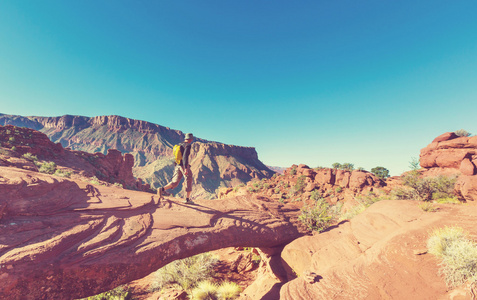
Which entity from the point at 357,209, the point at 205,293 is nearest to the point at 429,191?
the point at 357,209

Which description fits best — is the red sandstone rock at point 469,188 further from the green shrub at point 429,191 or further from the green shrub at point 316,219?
the green shrub at point 316,219

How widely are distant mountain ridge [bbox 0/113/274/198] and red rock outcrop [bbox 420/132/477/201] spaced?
66.5m

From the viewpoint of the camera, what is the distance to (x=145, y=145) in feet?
364

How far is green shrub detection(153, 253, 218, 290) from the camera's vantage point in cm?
675

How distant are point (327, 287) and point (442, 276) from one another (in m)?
2.23

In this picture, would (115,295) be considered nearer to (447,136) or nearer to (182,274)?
(182,274)

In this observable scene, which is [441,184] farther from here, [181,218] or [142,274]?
[142,274]

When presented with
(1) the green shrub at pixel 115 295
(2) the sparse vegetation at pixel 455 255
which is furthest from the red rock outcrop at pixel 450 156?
(1) the green shrub at pixel 115 295

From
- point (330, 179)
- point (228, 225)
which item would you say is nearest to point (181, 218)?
point (228, 225)

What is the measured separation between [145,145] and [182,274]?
11854 cm

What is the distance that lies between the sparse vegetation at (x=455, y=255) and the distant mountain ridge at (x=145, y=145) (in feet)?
241

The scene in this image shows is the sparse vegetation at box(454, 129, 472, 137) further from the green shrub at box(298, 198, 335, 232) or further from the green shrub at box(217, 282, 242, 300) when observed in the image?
the green shrub at box(217, 282, 242, 300)

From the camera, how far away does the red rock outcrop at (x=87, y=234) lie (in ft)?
9.99

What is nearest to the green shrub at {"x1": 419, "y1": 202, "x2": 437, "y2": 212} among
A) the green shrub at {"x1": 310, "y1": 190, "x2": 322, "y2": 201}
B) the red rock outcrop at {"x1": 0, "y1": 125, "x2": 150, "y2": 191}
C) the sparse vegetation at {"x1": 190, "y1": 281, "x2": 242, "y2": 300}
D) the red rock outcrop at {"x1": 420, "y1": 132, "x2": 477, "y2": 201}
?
the sparse vegetation at {"x1": 190, "y1": 281, "x2": 242, "y2": 300}
